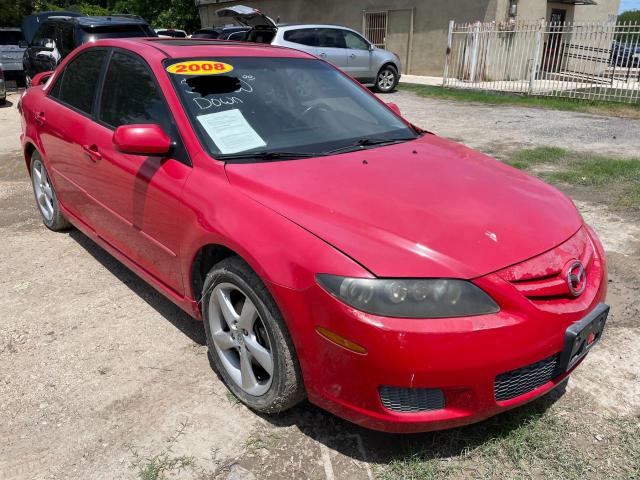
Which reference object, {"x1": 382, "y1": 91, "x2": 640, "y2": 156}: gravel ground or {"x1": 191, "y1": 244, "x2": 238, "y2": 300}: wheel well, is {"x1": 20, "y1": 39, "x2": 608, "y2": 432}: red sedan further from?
{"x1": 382, "y1": 91, "x2": 640, "y2": 156}: gravel ground

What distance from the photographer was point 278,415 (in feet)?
8.13

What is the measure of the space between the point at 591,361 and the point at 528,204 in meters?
1.03

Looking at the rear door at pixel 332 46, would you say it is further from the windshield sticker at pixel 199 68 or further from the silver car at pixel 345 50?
the windshield sticker at pixel 199 68

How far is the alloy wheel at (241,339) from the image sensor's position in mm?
2338

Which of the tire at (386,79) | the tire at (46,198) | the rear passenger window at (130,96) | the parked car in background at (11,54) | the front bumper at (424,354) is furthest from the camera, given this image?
the parked car in background at (11,54)

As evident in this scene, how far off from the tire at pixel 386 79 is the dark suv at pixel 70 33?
5990 mm

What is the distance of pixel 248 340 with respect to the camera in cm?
240

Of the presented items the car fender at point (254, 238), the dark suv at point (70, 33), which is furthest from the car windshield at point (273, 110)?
the dark suv at point (70, 33)

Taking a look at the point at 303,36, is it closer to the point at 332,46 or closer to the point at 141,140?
the point at 332,46

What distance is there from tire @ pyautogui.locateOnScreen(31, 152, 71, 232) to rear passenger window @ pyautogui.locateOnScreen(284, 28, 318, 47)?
9.24 meters

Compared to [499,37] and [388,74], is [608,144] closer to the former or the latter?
[388,74]

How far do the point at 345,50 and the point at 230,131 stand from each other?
38.1 ft

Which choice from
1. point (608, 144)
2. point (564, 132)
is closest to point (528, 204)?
point (608, 144)

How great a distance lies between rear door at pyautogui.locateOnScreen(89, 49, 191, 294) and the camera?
107 inches
